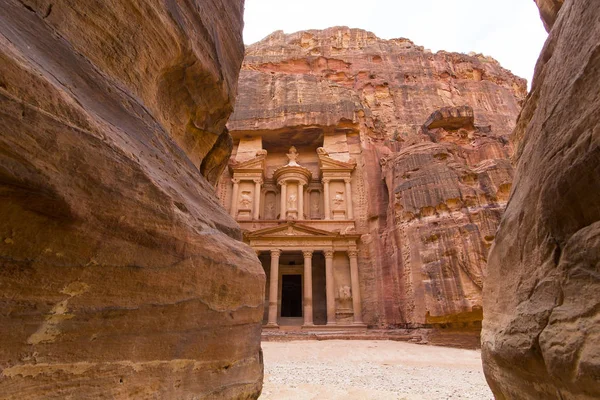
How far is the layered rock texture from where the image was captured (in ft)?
46.9

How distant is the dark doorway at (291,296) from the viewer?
23953 mm

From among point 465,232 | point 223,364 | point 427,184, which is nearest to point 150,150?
point 223,364

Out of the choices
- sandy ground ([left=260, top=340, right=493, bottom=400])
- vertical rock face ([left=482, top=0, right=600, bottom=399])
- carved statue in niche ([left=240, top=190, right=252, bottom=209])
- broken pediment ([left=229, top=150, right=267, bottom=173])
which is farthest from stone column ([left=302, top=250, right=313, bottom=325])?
vertical rock face ([left=482, top=0, right=600, bottom=399])

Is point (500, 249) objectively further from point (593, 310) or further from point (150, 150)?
point (150, 150)

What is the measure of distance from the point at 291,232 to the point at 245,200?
4389 millimetres

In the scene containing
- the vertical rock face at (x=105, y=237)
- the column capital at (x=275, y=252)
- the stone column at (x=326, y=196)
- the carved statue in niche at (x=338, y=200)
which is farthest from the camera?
the carved statue in niche at (x=338, y=200)

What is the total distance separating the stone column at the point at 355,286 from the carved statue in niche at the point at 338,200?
354 cm

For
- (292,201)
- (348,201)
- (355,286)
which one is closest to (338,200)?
(348,201)

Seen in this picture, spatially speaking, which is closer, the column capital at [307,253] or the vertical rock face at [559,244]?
the vertical rock face at [559,244]

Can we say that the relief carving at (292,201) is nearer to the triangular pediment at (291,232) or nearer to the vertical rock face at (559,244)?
the triangular pediment at (291,232)

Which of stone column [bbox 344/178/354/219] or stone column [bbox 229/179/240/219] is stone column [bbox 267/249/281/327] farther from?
stone column [bbox 344/178/354/219]

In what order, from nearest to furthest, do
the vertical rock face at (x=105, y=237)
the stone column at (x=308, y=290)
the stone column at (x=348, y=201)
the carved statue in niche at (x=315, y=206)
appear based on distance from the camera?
the vertical rock face at (x=105, y=237), the stone column at (x=308, y=290), the stone column at (x=348, y=201), the carved statue in niche at (x=315, y=206)

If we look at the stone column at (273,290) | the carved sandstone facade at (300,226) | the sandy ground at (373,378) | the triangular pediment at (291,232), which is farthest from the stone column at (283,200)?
the sandy ground at (373,378)

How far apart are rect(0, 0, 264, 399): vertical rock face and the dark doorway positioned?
846 inches
